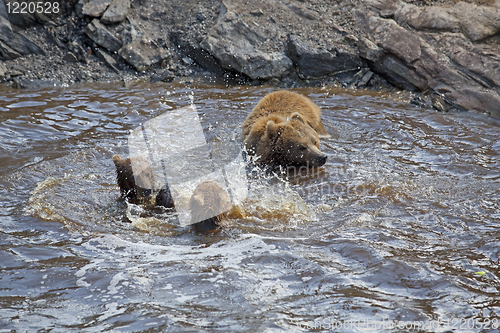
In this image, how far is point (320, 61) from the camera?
10.6 metres

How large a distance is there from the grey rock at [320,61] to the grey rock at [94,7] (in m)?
5.19

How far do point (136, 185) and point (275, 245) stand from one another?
1.79 m

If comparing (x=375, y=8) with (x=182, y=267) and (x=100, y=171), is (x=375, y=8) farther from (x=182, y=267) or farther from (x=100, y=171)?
(x=182, y=267)

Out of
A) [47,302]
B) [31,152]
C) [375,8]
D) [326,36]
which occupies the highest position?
[375,8]

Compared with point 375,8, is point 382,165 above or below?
below

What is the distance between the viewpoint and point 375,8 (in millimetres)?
11172

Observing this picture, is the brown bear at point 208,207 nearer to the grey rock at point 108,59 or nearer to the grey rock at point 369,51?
the grey rock at point 369,51

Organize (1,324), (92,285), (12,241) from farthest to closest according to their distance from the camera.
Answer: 1. (12,241)
2. (92,285)
3. (1,324)

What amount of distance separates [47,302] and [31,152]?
12.8 feet

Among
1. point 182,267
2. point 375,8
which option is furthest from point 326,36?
point 182,267

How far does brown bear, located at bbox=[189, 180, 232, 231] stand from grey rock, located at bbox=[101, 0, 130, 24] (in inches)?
329

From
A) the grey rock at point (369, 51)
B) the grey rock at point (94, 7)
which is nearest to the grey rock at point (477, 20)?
the grey rock at point (369, 51)

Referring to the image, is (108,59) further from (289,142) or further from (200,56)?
(289,142)

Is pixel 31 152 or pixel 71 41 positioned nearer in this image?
pixel 31 152
